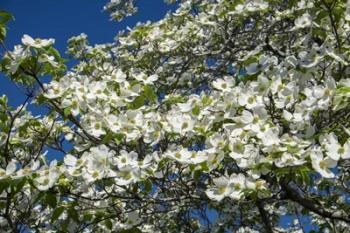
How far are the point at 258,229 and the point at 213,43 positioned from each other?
5.81 ft

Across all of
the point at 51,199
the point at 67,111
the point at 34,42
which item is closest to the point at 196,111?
the point at 67,111

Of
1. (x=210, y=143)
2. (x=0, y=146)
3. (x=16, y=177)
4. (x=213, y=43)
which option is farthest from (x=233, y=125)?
(x=213, y=43)

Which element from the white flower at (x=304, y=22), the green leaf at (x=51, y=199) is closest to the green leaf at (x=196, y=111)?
the green leaf at (x=51, y=199)

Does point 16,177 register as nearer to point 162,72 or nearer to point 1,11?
→ point 1,11

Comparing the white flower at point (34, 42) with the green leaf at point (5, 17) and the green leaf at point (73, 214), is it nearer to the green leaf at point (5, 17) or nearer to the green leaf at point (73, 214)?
the green leaf at point (5, 17)

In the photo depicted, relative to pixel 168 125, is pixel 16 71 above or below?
above

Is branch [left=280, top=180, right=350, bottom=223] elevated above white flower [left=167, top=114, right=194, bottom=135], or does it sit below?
below

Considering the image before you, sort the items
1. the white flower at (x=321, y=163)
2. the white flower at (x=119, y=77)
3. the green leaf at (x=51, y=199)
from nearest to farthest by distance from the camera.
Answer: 1. the white flower at (x=321, y=163)
2. the green leaf at (x=51, y=199)
3. the white flower at (x=119, y=77)

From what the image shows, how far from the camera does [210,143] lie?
2328mm

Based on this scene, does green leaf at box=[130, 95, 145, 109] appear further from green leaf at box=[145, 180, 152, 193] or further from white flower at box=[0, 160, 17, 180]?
white flower at box=[0, 160, 17, 180]

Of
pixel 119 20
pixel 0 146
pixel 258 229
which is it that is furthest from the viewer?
pixel 119 20

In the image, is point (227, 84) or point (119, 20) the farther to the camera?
point (119, 20)

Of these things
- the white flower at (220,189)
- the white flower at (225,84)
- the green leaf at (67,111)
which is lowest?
the white flower at (220,189)

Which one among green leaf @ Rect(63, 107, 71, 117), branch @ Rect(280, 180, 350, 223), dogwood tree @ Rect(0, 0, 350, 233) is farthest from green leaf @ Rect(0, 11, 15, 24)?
branch @ Rect(280, 180, 350, 223)
